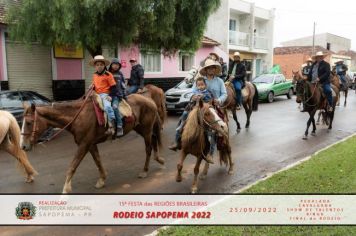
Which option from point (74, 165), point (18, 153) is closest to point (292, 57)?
point (18, 153)

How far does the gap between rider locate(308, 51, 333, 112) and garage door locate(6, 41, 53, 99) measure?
1118 cm

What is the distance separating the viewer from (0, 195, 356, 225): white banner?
456 cm

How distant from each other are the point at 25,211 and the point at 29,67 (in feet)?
40.2

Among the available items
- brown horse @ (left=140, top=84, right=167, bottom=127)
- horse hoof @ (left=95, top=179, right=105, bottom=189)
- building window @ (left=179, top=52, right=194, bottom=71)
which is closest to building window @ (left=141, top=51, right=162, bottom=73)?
building window @ (left=179, top=52, right=194, bottom=71)

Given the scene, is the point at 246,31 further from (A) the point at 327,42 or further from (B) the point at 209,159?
(B) the point at 209,159

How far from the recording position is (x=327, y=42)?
56.0 meters

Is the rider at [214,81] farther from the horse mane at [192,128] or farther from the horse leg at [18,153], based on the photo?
the horse leg at [18,153]

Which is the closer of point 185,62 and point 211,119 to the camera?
point 211,119

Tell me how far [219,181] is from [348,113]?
12.2m

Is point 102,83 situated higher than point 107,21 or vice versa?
point 107,21

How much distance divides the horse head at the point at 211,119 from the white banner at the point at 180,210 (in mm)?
1075

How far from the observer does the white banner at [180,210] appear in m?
4.56

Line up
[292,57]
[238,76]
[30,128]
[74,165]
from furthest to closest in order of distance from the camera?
[292,57], [238,76], [74,165], [30,128]

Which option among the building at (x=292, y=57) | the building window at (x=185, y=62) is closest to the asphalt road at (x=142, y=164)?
the building window at (x=185, y=62)
